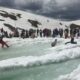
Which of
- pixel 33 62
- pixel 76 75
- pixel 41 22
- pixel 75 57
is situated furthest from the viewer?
pixel 41 22

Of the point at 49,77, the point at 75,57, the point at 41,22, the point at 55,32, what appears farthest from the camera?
the point at 41,22

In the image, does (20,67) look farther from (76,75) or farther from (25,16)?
(25,16)

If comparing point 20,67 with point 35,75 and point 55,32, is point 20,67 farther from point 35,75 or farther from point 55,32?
point 55,32

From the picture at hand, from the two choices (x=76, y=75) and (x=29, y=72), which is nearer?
(x=76, y=75)

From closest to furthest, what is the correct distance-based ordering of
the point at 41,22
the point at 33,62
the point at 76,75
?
the point at 76,75 → the point at 33,62 → the point at 41,22

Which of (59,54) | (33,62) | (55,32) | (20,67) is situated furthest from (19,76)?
(55,32)

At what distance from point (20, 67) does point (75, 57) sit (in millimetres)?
5372

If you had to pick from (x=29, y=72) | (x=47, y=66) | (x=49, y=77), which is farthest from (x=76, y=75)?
(x=47, y=66)

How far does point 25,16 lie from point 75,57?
76.9 meters

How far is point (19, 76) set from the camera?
16688mm

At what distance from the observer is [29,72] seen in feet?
58.0

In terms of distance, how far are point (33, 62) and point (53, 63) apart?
4.47ft

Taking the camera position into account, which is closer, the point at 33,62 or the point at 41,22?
the point at 33,62

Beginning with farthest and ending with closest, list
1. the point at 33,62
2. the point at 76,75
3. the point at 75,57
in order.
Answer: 1. the point at 75,57
2. the point at 33,62
3. the point at 76,75
